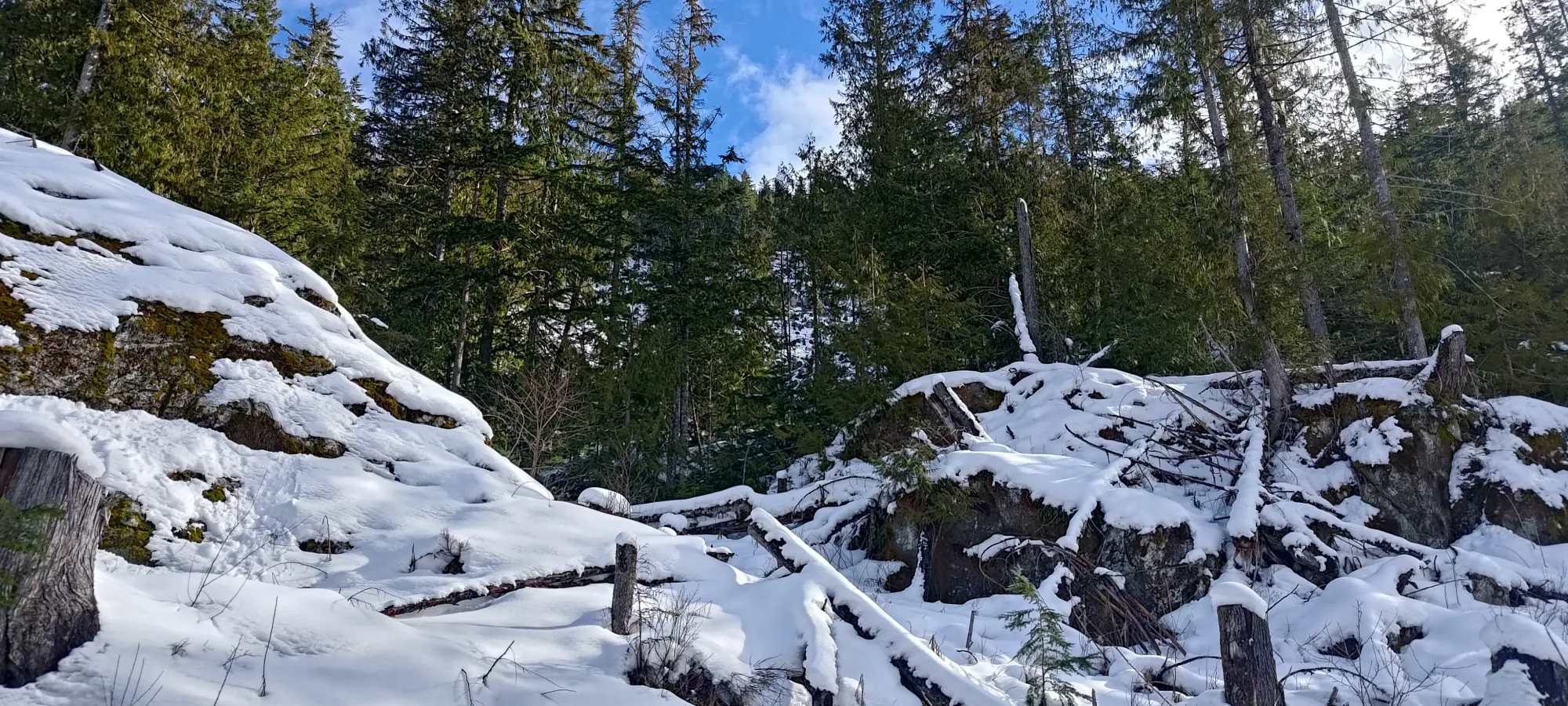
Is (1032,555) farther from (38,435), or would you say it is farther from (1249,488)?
(38,435)

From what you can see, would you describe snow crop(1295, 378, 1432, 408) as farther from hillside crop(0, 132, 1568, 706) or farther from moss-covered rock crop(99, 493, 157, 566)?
moss-covered rock crop(99, 493, 157, 566)

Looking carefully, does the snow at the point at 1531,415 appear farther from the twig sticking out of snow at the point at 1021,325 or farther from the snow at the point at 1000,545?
the snow at the point at 1000,545

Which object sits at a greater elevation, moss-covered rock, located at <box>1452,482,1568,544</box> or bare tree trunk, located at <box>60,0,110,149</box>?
bare tree trunk, located at <box>60,0,110,149</box>

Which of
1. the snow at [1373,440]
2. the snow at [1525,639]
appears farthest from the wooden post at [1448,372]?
the snow at [1525,639]

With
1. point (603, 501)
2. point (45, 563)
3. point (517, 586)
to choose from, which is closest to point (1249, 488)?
point (603, 501)

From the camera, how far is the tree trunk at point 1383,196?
1138 centimetres

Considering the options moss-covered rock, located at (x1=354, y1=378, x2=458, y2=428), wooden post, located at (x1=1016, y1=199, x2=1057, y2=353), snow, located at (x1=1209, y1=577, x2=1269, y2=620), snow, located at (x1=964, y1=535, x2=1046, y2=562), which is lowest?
snow, located at (x1=964, y1=535, x2=1046, y2=562)

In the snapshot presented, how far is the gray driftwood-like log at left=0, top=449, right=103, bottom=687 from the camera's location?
7.37 ft

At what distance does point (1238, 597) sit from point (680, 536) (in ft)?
14.4

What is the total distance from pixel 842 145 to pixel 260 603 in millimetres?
19164

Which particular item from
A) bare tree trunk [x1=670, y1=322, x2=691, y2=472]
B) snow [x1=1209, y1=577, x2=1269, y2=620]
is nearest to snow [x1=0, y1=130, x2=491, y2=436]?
snow [x1=1209, y1=577, x2=1269, y2=620]

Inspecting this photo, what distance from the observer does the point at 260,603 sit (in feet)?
10.5

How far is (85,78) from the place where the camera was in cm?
1244

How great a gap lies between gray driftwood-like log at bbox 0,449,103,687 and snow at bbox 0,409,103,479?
0.07 ft
